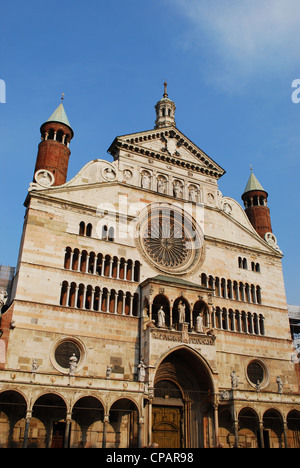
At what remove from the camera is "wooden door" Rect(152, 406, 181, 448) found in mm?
25625

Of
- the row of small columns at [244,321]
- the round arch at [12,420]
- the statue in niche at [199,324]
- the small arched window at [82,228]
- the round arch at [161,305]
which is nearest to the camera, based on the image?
the round arch at [12,420]

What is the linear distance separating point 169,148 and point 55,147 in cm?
939

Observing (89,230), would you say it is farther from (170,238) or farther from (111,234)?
(170,238)

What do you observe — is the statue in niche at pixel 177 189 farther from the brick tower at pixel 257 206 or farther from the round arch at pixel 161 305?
the round arch at pixel 161 305

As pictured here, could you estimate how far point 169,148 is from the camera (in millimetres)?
34781

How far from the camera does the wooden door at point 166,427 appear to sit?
2562 centimetres

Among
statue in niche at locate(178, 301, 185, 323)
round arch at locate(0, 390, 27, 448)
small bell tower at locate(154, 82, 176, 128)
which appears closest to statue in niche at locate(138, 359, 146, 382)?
statue in niche at locate(178, 301, 185, 323)

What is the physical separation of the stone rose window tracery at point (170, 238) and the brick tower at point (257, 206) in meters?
8.47

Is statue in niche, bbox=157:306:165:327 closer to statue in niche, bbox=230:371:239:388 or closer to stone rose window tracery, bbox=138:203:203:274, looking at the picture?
stone rose window tracery, bbox=138:203:203:274

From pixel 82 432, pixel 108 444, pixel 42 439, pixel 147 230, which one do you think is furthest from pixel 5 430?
pixel 147 230

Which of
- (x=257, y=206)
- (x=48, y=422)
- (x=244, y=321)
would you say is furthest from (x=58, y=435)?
(x=257, y=206)

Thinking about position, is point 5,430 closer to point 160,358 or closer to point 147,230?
point 160,358

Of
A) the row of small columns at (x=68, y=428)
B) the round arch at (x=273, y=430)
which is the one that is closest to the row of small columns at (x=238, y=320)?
the round arch at (x=273, y=430)

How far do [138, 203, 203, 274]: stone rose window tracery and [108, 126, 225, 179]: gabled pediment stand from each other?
14.6 feet
